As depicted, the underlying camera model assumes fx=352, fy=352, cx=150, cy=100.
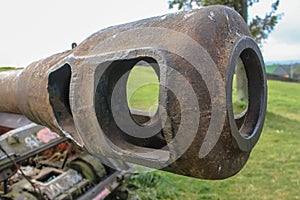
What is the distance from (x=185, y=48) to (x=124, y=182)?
2.12 meters

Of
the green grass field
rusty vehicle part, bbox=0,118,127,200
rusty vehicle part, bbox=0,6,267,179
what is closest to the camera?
rusty vehicle part, bbox=0,6,267,179

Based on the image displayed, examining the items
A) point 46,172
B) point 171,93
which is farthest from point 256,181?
point 171,93

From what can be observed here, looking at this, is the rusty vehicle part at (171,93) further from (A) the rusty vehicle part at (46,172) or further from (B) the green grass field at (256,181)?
(B) the green grass field at (256,181)

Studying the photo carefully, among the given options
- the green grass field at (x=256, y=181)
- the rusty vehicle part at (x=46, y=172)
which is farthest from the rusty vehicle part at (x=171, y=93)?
the green grass field at (x=256, y=181)

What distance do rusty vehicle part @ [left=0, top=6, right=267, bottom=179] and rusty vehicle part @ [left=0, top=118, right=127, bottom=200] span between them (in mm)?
1140

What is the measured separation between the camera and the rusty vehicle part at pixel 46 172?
1830mm

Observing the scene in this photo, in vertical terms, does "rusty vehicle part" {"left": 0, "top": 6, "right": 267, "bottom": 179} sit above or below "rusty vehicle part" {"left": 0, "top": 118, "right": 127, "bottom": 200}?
above

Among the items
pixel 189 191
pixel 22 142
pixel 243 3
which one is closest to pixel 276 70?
pixel 243 3

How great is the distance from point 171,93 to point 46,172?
6.47ft

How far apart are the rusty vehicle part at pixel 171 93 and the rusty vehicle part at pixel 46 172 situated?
44.9 inches

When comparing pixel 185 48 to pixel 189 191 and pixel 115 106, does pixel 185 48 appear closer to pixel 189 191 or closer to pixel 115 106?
pixel 115 106

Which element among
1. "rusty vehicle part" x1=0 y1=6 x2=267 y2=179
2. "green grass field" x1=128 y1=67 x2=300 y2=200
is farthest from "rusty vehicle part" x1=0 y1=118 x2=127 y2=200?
"rusty vehicle part" x1=0 y1=6 x2=267 y2=179

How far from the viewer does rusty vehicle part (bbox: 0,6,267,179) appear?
44 centimetres

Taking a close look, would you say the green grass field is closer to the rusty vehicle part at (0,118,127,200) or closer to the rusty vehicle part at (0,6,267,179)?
the rusty vehicle part at (0,118,127,200)
